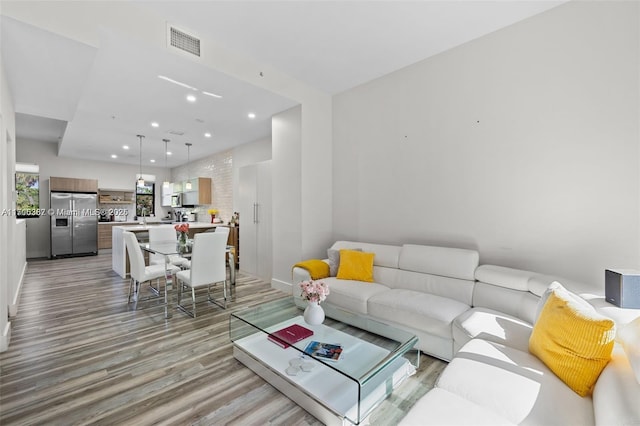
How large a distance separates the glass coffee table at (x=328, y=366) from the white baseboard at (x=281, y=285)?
1.72 meters

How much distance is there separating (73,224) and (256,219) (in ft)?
19.4

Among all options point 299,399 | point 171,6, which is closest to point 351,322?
point 299,399

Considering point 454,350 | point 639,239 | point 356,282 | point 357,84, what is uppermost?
point 357,84

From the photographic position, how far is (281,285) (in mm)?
4523

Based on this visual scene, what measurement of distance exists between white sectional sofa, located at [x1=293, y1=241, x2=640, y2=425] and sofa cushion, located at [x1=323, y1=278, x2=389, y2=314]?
11mm

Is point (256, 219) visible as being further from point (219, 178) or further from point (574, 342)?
point (574, 342)

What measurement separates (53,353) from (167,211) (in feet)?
26.2

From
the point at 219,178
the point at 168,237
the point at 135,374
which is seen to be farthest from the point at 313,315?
the point at 219,178

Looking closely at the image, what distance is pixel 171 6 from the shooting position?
262 cm

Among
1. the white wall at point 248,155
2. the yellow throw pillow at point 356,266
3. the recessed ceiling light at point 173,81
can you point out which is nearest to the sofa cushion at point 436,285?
the yellow throw pillow at point 356,266

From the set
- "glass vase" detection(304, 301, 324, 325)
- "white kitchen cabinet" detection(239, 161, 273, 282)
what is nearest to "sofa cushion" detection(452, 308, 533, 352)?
"glass vase" detection(304, 301, 324, 325)

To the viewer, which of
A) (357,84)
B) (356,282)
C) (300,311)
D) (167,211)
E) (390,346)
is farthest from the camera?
(167,211)

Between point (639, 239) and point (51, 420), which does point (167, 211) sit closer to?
point (51, 420)

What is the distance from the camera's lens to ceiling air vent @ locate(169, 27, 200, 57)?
2.84 meters
